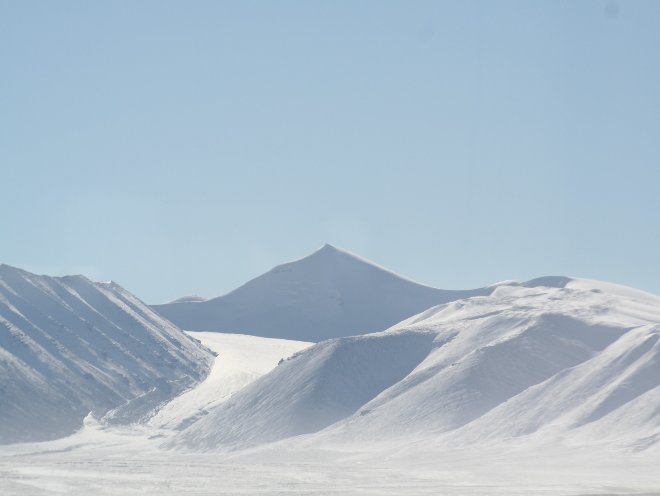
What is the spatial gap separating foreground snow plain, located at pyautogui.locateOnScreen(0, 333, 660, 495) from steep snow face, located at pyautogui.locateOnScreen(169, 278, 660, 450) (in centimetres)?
356

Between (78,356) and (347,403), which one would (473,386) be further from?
(78,356)

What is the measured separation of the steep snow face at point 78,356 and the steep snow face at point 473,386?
48.8ft

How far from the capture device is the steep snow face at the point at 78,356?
124188 mm

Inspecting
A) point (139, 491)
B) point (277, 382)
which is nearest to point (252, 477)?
point (139, 491)

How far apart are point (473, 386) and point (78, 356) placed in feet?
171

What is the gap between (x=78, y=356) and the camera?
140875 millimetres

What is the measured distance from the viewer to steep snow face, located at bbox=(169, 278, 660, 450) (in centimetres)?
10456

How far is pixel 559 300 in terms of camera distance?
14775 centimetres

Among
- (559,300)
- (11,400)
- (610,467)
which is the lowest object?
(610,467)

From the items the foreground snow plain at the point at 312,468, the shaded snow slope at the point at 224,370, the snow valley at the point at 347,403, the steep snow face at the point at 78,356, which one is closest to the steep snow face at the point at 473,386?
the snow valley at the point at 347,403

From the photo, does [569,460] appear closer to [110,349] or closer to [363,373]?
[363,373]

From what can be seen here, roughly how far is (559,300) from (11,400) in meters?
69.8

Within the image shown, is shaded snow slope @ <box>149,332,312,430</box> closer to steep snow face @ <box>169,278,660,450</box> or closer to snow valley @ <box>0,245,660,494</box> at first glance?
snow valley @ <box>0,245,660,494</box>

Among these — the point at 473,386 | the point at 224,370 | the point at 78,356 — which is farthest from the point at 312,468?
the point at 224,370
